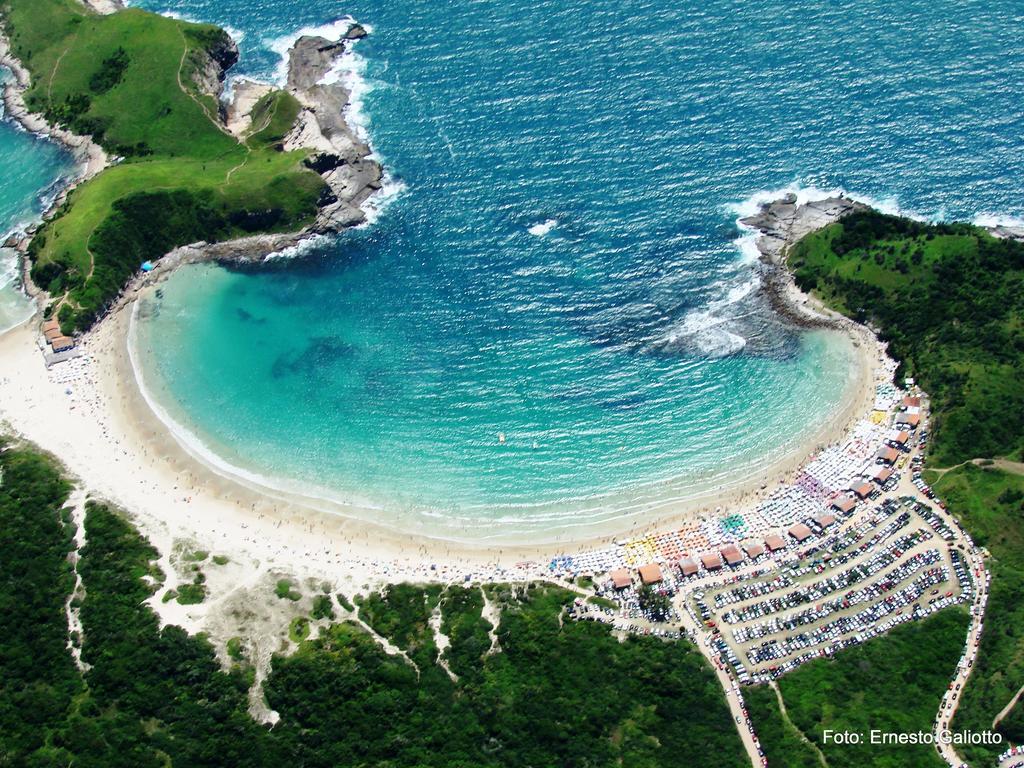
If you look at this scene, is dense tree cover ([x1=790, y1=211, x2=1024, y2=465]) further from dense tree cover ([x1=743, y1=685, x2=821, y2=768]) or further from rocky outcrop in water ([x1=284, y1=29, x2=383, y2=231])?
rocky outcrop in water ([x1=284, y1=29, x2=383, y2=231])

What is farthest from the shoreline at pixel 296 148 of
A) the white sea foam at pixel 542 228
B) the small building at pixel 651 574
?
the small building at pixel 651 574

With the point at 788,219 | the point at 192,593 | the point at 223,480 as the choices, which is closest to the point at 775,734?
the point at 192,593

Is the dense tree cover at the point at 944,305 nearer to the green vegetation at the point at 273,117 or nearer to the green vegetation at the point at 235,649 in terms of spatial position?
the green vegetation at the point at 273,117

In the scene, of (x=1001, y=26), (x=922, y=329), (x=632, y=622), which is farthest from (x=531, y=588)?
(x=1001, y=26)

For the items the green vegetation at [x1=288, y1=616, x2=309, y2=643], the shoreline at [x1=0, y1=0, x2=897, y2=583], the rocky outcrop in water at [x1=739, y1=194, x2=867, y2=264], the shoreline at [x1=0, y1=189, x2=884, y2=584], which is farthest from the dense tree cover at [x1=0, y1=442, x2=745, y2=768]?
the rocky outcrop in water at [x1=739, y1=194, x2=867, y2=264]

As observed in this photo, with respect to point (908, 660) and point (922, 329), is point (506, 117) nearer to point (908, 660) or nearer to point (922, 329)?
point (922, 329)

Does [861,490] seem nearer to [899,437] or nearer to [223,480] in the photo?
[899,437]
